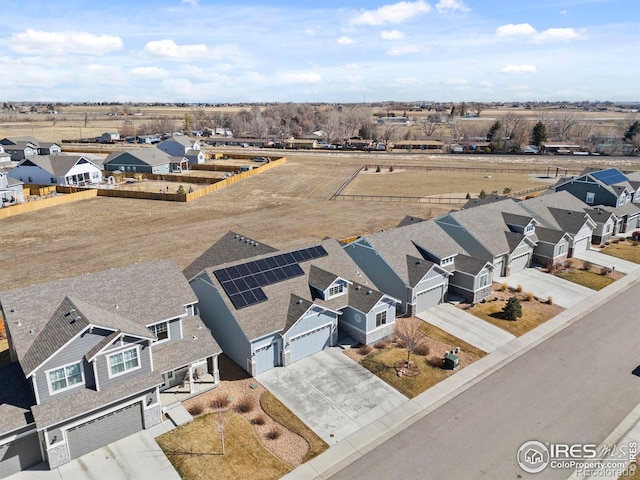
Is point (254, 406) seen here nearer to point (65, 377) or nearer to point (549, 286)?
point (65, 377)

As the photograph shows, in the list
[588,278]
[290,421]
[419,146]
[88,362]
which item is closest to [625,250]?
[588,278]

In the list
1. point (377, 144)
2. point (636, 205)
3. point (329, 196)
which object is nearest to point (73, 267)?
point (329, 196)

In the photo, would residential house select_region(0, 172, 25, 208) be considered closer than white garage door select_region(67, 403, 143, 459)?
No

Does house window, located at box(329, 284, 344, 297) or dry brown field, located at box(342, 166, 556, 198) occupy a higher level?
dry brown field, located at box(342, 166, 556, 198)

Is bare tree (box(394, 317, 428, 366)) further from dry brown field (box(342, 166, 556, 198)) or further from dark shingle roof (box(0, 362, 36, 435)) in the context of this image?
dry brown field (box(342, 166, 556, 198))

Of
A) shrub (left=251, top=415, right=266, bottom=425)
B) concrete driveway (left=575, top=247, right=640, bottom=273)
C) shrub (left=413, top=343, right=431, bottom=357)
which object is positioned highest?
concrete driveway (left=575, top=247, right=640, bottom=273)

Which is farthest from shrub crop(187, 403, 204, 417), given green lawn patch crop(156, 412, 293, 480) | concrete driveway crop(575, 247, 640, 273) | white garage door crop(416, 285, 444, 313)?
concrete driveway crop(575, 247, 640, 273)
